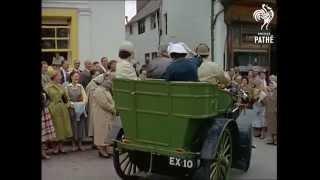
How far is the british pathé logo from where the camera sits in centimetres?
213

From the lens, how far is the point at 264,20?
215 centimetres

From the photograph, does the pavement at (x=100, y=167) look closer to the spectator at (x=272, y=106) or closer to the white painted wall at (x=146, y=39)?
the spectator at (x=272, y=106)

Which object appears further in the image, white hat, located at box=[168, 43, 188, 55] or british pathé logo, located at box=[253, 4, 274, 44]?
white hat, located at box=[168, 43, 188, 55]

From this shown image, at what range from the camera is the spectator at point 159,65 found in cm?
228

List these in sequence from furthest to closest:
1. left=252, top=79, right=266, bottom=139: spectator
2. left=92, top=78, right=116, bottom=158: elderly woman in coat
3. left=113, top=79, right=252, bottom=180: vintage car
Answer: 1. left=92, top=78, right=116, bottom=158: elderly woman in coat
2. left=113, top=79, right=252, bottom=180: vintage car
3. left=252, top=79, right=266, bottom=139: spectator

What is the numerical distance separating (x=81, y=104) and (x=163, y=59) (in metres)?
1.97

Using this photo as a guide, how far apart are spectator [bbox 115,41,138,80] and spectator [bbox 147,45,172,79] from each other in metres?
0.10

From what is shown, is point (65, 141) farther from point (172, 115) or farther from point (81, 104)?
point (172, 115)

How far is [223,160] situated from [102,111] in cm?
162

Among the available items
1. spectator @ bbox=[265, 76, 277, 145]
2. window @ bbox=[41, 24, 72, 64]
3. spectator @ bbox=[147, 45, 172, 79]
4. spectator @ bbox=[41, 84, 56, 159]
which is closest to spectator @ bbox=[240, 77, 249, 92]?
spectator @ bbox=[265, 76, 277, 145]

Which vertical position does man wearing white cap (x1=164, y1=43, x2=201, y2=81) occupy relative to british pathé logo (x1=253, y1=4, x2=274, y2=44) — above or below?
below

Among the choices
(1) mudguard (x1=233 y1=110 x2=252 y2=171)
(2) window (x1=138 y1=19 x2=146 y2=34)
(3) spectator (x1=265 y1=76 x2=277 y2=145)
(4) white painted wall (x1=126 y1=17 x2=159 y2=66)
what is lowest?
(1) mudguard (x1=233 y1=110 x2=252 y2=171)

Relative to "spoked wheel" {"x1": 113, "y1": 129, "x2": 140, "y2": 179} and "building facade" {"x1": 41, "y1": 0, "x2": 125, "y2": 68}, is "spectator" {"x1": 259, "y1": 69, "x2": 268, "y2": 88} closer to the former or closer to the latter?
"building facade" {"x1": 41, "y1": 0, "x2": 125, "y2": 68}
